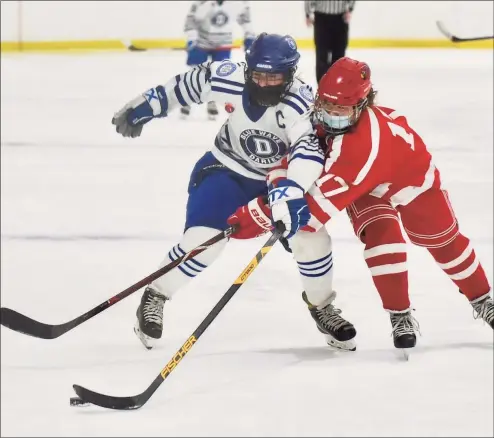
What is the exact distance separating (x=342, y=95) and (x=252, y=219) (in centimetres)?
28

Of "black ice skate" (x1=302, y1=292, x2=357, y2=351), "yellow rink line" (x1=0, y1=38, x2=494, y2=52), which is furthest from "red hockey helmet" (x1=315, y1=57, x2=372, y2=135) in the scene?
"yellow rink line" (x1=0, y1=38, x2=494, y2=52)

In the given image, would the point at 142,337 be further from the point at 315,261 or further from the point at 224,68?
the point at 224,68

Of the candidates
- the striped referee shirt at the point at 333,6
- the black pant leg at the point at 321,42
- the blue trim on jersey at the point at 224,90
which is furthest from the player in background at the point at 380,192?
the striped referee shirt at the point at 333,6

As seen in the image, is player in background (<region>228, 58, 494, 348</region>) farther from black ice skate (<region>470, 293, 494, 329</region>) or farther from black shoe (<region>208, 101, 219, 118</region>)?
black shoe (<region>208, 101, 219, 118</region>)

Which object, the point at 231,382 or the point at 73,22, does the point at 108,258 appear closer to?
the point at 231,382

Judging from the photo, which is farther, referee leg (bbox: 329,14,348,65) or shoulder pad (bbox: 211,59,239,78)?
referee leg (bbox: 329,14,348,65)

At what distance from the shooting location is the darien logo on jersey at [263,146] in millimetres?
1695

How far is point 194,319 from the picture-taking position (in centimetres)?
352

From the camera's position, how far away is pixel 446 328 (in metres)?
3.71

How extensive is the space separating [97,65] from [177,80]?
7.37m

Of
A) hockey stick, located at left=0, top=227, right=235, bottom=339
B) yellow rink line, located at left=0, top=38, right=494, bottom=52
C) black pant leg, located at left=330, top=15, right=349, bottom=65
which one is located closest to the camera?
hockey stick, located at left=0, top=227, right=235, bottom=339

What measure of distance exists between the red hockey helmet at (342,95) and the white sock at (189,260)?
25 centimetres

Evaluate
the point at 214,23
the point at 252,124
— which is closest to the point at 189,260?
the point at 252,124

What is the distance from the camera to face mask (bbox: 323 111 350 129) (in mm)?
1455
